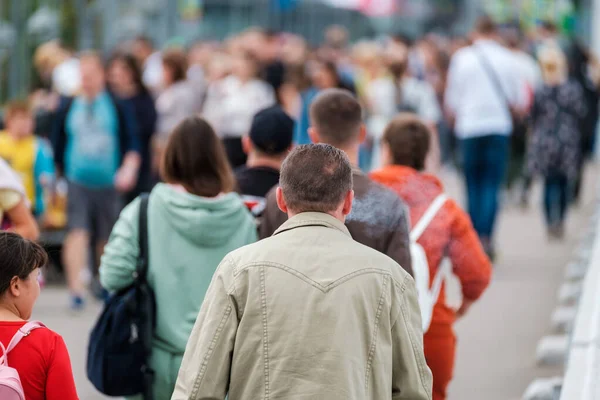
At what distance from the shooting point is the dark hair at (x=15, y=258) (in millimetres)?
4090

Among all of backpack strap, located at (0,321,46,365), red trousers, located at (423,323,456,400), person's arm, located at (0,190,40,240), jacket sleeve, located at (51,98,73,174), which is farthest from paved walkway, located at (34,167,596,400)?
backpack strap, located at (0,321,46,365)

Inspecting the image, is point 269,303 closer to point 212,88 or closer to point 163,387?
point 163,387

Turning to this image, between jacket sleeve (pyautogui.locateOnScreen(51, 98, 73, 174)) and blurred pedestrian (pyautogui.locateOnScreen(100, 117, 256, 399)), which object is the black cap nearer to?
blurred pedestrian (pyautogui.locateOnScreen(100, 117, 256, 399))

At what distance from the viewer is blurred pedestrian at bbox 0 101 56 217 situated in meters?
11.0

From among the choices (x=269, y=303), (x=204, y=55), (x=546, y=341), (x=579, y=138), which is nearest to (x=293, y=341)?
(x=269, y=303)

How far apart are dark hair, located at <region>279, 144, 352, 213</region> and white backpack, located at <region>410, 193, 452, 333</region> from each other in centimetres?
148

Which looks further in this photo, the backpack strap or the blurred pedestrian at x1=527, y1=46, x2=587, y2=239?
the blurred pedestrian at x1=527, y1=46, x2=587, y2=239

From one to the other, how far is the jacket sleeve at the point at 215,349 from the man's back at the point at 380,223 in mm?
1357

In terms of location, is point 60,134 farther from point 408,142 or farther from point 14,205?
point 408,142

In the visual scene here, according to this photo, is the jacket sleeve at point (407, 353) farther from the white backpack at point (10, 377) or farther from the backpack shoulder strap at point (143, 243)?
the backpack shoulder strap at point (143, 243)

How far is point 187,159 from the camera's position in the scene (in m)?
5.50

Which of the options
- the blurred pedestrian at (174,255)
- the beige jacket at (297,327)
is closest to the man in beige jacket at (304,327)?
the beige jacket at (297,327)

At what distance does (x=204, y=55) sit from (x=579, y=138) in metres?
6.05

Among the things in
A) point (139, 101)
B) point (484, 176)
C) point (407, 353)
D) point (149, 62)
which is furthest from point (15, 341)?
point (149, 62)
